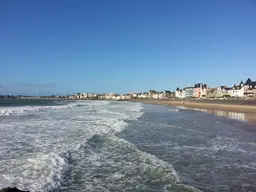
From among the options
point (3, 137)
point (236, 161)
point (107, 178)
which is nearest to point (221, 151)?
point (236, 161)

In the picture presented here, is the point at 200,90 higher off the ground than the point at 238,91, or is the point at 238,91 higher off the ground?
the point at 200,90

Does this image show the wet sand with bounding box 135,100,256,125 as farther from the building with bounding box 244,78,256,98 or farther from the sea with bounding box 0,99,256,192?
the building with bounding box 244,78,256,98

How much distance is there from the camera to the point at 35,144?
10.5 m

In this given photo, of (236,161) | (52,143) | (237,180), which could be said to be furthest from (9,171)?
(236,161)

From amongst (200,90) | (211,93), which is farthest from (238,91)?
(200,90)

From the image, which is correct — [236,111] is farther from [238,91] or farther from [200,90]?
[200,90]

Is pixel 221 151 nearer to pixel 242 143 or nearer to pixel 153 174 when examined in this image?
pixel 242 143

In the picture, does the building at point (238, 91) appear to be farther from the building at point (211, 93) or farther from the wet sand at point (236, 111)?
the wet sand at point (236, 111)

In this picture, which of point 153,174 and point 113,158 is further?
point 113,158

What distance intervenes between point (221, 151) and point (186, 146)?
1490mm

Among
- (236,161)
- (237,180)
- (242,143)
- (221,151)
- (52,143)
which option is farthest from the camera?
(242,143)

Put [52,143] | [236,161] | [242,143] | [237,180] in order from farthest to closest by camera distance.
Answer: [242,143] < [52,143] < [236,161] < [237,180]

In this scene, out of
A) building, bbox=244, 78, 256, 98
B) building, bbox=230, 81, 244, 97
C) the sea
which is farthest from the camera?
building, bbox=230, 81, 244, 97

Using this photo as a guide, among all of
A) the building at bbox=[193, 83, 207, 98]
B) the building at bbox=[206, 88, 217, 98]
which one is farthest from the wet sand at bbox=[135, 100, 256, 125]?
the building at bbox=[193, 83, 207, 98]
